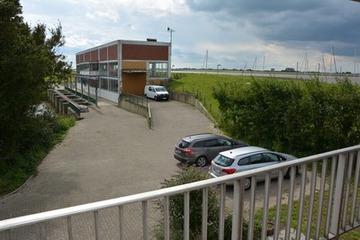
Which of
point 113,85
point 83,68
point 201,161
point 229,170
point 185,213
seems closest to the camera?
point 185,213

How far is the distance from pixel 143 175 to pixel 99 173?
6.65ft

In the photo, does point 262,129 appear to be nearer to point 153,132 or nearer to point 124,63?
point 153,132

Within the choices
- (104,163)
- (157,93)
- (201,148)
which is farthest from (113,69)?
(201,148)

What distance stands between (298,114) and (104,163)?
372 inches

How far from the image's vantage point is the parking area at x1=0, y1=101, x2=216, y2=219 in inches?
436

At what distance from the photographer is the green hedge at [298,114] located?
12.9m

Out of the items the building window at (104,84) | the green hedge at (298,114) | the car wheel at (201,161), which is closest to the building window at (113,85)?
the building window at (104,84)

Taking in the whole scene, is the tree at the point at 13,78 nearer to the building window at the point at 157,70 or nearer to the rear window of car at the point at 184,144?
the rear window of car at the point at 184,144

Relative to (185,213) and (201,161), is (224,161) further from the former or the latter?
(185,213)

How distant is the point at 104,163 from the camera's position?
50.1 ft

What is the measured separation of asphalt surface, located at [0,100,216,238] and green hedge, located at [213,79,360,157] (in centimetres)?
479

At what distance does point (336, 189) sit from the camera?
343 cm

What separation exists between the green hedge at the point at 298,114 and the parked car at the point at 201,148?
265cm

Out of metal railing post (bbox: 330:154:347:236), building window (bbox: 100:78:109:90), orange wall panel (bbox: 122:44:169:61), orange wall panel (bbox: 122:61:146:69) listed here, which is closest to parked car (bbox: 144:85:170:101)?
orange wall panel (bbox: 122:61:146:69)
